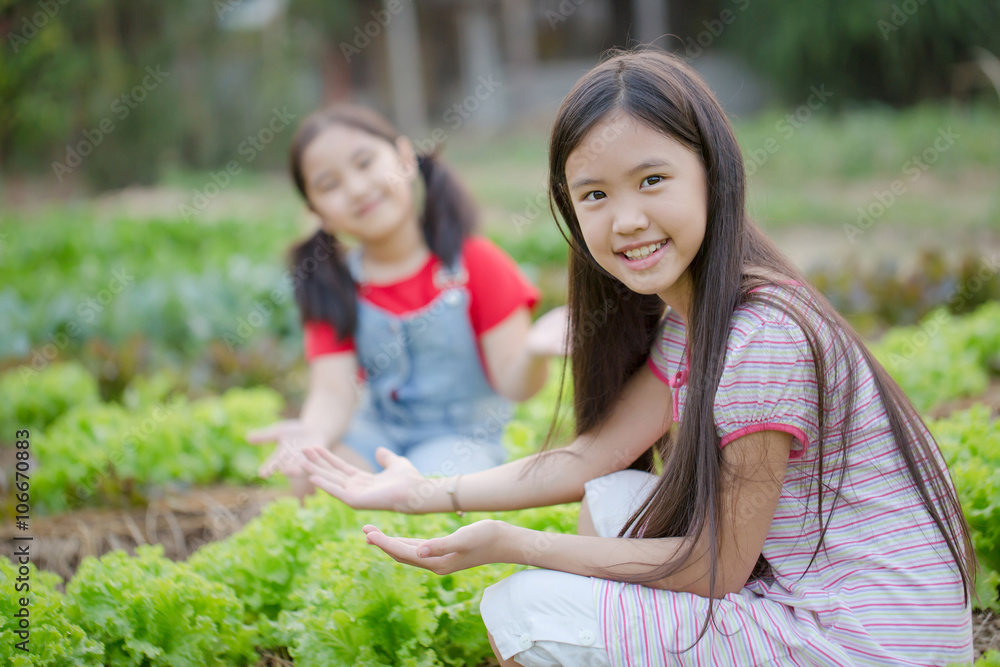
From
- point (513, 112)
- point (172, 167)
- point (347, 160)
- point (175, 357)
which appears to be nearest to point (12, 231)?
point (175, 357)

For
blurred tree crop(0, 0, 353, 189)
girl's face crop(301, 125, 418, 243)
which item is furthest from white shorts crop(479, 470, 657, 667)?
blurred tree crop(0, 0, 353, 189)

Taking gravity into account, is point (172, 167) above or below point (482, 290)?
above

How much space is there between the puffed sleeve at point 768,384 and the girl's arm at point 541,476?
0.40 metres

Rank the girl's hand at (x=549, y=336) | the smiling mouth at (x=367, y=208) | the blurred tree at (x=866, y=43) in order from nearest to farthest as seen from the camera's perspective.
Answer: the girl's hand at (x=549, y=336)
the smiling mouth at (x=367, y=208)
the blurred tree at (x=866, y=43)

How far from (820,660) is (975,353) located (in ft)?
8.58

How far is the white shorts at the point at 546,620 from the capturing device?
4.80ft

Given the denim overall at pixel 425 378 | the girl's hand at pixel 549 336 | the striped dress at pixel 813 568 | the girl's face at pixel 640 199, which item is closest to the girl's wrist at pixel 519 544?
the striped dress at pixel 813 568

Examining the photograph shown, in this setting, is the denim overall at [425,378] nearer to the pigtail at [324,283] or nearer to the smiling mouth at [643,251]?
the pigtail at [324,283]

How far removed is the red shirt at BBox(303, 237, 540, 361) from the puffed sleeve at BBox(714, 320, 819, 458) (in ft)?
5.14

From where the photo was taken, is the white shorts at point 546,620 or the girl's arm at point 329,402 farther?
the girl's arm at point 329,402

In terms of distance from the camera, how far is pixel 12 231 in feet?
22.7

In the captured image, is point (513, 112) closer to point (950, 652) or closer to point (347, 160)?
point (347, 160)

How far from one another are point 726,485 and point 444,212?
1796 mm

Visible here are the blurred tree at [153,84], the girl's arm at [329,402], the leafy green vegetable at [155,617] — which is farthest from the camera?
the blurred tree at [153,84]
